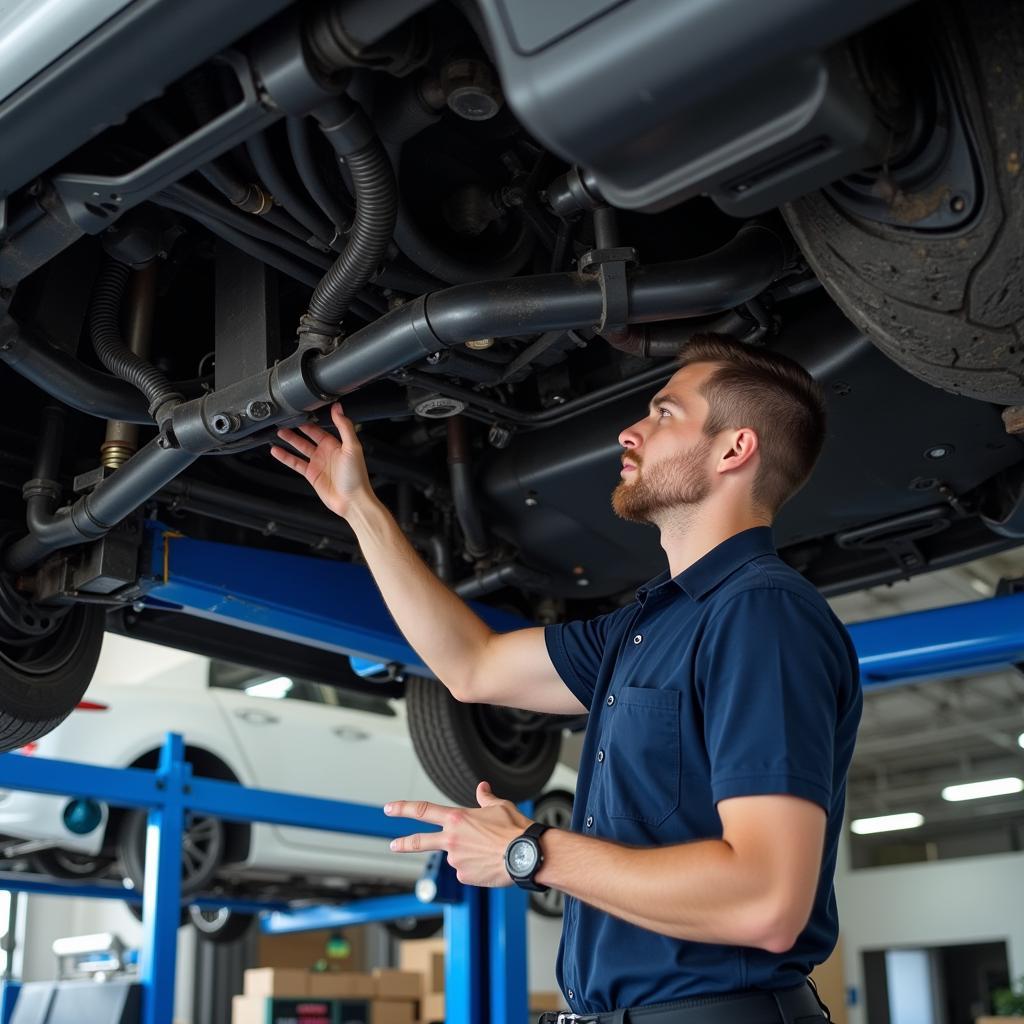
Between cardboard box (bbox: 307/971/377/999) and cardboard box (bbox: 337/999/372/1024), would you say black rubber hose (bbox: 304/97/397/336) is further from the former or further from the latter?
cardboard box (bbox: 337/999/372/1024)

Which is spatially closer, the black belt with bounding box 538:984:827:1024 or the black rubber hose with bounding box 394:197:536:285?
the black belt with bounding box 538:984:827:1024

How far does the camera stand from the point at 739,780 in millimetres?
1223

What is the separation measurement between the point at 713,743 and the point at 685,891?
0.55 feet

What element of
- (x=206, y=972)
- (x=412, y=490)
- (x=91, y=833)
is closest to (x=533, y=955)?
(x=206, y=972)

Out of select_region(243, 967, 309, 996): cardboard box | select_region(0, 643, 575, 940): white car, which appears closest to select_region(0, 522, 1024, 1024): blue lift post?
select_region(0, 643, 575, 940): white car

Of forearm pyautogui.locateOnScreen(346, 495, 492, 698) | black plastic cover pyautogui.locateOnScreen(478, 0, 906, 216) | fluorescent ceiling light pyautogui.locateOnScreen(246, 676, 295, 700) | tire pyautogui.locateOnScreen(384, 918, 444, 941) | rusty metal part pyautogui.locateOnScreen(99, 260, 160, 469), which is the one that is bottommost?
tire pyautogui.locateOnScreen(384, 918, 444, 941)

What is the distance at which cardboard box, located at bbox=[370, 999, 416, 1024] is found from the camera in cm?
678

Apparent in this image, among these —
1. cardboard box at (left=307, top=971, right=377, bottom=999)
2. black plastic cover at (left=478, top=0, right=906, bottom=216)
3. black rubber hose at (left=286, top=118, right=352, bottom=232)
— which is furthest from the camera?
cardboard box at (left=307, top=971, right=377, bottom=999)

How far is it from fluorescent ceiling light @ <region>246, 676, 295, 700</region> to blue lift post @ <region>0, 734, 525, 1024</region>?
3.17ft

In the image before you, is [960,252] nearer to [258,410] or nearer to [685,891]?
[685,891]

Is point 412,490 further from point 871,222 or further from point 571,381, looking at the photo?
point 871,222

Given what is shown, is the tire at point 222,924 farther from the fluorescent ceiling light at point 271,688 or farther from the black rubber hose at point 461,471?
the black rubber hose at point 461,471

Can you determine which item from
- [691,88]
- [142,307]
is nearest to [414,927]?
[142,307]

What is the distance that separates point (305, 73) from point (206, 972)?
9.84 m
